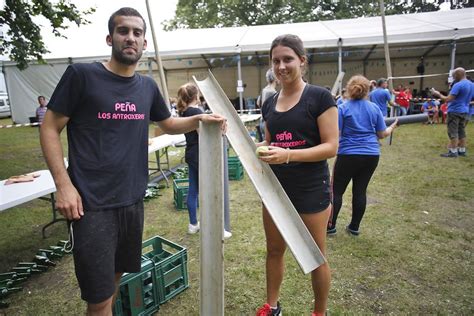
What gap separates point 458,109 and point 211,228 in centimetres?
737

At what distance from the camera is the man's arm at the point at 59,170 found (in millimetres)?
1537

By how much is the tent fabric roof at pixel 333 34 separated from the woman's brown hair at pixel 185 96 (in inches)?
393

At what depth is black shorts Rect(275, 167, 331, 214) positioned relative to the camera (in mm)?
1948

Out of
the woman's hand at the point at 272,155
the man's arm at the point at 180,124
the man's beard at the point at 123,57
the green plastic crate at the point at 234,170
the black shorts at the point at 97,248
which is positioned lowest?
the green plastic crate at the point at 234,170

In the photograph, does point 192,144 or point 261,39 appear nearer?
point 192,144

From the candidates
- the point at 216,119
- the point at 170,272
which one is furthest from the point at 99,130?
the point at 170,272

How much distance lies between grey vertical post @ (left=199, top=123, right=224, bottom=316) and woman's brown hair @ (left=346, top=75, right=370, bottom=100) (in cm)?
245

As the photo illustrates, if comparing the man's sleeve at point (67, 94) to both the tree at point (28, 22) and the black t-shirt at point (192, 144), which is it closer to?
the black t-shirt at point (192, 144)

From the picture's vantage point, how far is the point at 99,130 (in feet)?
5.33

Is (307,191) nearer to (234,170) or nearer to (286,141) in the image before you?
(286,141)

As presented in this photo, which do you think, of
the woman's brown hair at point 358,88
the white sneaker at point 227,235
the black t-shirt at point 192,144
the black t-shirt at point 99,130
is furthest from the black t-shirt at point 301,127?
the white sneaker at point 227,235

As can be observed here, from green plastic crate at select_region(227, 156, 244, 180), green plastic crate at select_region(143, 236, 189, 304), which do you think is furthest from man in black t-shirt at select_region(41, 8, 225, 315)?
green plastic crate at select_region(227, 156, 244, 180)

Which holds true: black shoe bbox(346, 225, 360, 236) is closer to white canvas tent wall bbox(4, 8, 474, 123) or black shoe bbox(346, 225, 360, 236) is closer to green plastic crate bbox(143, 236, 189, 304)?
green plastic crate bbox(143, 236, 189, 304)

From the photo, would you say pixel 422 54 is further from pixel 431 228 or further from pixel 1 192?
pixel 1 192
